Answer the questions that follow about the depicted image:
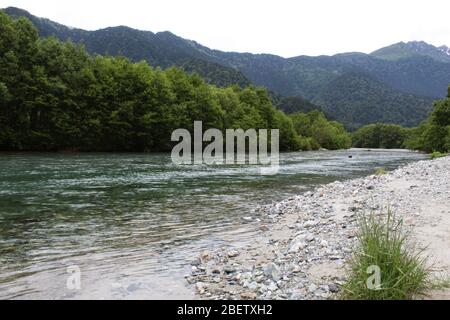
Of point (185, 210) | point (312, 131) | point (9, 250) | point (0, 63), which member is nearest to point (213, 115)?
point (0, 63)

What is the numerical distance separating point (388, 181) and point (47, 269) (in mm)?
20119

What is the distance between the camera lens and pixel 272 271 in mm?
8562

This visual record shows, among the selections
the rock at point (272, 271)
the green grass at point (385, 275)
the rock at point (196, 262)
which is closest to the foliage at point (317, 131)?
the rock at point (196, 262)

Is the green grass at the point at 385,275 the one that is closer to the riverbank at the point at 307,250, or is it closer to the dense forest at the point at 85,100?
the riverbank at the point at 307,250

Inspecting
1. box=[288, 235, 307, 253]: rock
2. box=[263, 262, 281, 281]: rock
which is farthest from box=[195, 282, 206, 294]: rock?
box=[288, 235, 307, 253]: rock

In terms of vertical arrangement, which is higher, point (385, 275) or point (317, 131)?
point (317, 131)

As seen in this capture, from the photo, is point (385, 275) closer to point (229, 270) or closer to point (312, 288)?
point (312, 288)

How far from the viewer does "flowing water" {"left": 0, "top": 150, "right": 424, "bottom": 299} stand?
8578 mm

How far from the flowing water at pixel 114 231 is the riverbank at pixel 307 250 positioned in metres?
0.73

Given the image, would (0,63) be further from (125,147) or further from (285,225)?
(285,225)

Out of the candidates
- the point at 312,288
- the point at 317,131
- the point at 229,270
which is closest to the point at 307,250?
the point at 229,270

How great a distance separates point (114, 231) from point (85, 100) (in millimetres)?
62790

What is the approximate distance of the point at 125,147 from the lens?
2933 inches

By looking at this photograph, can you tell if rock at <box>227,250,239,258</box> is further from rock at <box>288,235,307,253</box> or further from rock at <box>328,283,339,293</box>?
rock at <box>328,283,339,293</box>
